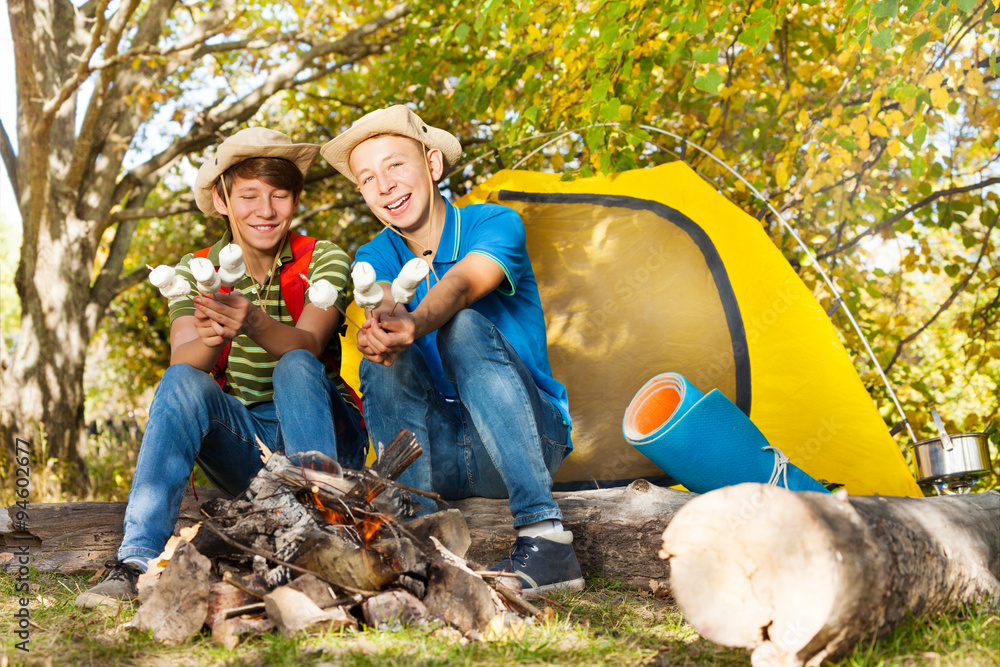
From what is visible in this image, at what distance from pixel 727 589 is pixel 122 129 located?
4.91 meters

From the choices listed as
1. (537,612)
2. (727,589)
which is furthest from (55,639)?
(727,589)

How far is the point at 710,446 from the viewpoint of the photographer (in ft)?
6.50

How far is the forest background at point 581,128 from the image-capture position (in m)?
2.83

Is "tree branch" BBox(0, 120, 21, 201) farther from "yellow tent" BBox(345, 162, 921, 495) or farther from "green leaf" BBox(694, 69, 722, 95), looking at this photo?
"green leaf" BBox(694, 69, 722, 95)

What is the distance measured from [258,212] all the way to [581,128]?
1329mm

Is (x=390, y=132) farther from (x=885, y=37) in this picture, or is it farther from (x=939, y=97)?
(x=939, y=97)

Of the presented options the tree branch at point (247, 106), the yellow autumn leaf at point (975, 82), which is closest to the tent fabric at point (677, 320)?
the yellow autumn leaf at point (975, 82)

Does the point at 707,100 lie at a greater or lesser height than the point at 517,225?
greater

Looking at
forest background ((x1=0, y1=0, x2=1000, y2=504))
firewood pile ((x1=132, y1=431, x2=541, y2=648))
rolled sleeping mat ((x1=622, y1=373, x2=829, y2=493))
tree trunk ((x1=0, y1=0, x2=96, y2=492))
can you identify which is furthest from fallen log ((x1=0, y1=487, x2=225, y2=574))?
tree trunk ((x1=0, y1=0, x2=96, y2=492))

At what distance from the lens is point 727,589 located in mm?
1227

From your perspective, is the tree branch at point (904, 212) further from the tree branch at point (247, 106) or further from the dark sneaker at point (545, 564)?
the tree branch at point (247, 106)

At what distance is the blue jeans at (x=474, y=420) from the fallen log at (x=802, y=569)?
513 millimetres

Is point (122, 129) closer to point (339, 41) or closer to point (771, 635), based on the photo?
point (339, 41)

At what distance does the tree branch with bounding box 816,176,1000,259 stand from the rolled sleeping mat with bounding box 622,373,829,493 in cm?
145
